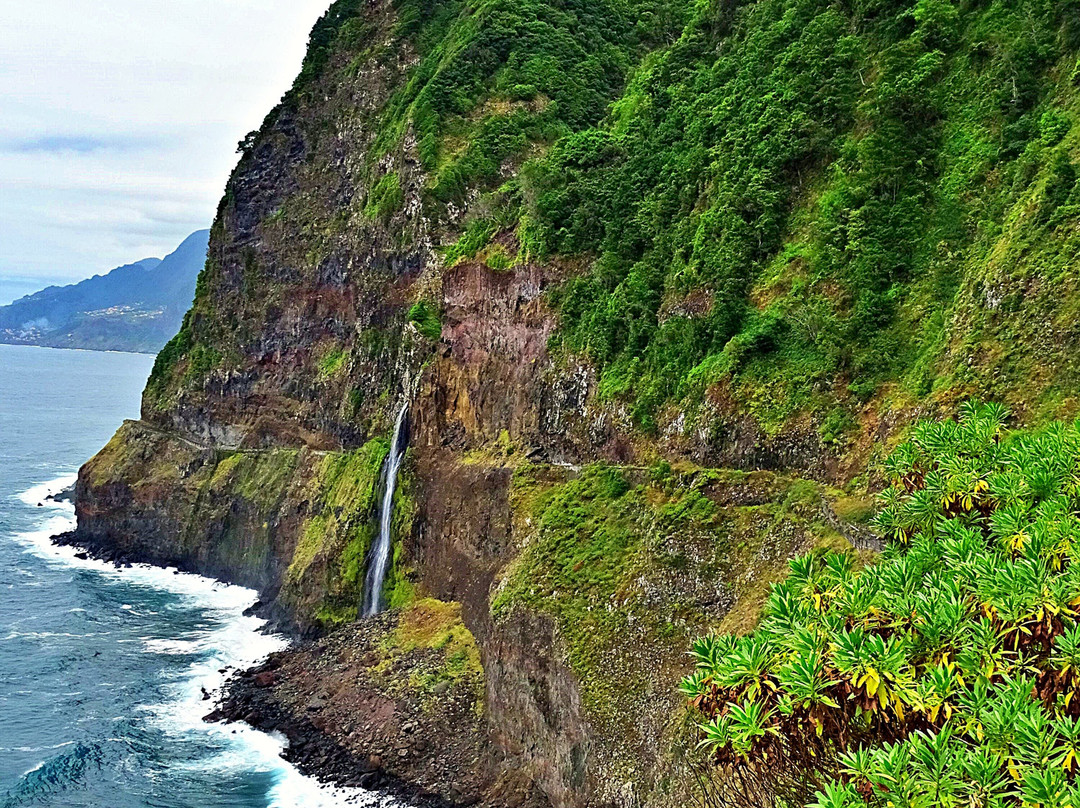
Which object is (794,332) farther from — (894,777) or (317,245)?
(317,245)

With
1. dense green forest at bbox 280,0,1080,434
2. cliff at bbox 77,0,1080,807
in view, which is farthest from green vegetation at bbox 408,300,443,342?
dense green forest at bbox 280,0,1080,434

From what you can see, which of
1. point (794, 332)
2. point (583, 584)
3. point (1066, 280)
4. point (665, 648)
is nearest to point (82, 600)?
point (583, 584)

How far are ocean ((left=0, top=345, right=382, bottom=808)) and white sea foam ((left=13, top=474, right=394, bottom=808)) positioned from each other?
0.28ft

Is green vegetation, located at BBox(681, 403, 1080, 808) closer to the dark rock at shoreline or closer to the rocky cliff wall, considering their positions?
the rocky cliff wall

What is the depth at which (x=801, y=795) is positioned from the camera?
16.1 metres

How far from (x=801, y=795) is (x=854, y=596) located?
153 inches

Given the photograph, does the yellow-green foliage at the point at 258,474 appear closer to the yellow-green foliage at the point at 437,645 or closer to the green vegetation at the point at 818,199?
the yellow-green foliage at the point at 437,645

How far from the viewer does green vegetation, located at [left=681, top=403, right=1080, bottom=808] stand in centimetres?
1223

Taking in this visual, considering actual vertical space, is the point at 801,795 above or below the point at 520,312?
below

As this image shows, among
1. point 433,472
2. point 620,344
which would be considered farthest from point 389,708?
point 620,344

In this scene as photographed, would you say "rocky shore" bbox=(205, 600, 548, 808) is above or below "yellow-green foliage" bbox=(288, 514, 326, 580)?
below

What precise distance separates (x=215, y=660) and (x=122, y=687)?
5.21 metres

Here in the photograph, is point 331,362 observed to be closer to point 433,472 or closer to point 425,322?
point 425,322

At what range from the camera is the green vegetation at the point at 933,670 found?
12.2 metres
